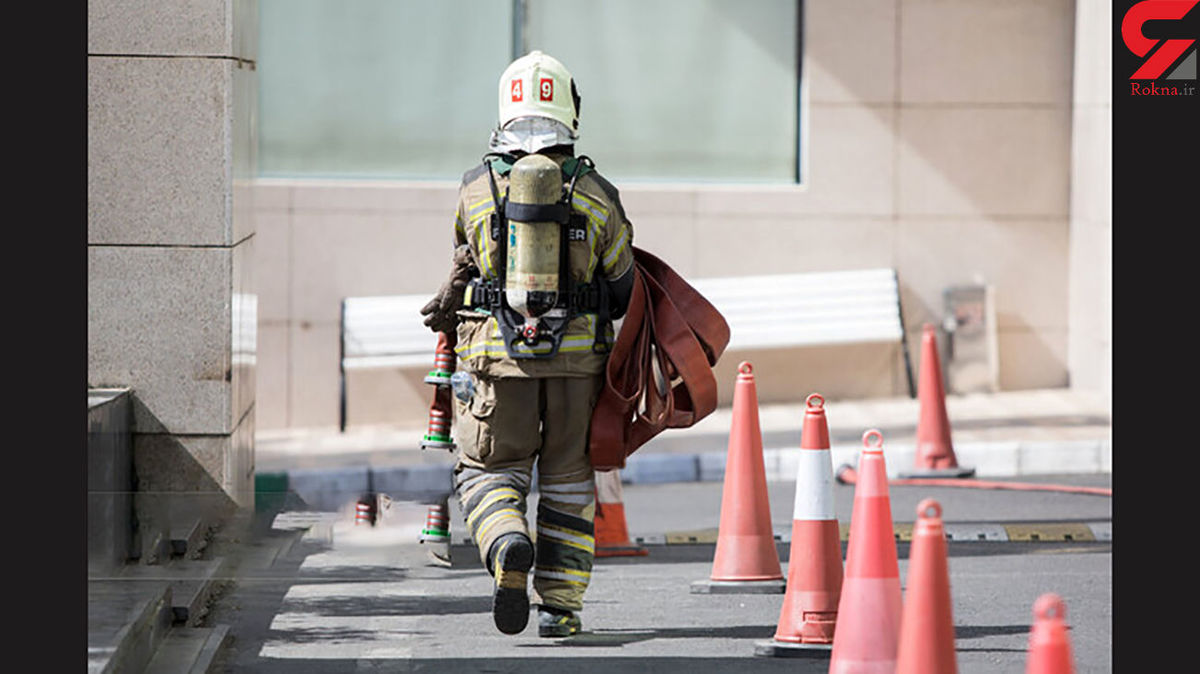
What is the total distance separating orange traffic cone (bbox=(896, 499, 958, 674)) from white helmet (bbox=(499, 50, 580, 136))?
250cm

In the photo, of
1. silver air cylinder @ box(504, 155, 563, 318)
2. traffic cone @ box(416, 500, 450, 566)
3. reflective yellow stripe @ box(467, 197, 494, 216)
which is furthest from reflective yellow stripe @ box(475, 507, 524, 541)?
reflective yellow stripe @ box(467, 197, 494, 216)

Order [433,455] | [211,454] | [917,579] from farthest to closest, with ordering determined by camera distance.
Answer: [433,455]
[211,454]
[917,579]

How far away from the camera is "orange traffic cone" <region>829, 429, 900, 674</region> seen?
6.18 m

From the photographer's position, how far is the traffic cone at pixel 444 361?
7.59m

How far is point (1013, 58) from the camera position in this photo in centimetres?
1556

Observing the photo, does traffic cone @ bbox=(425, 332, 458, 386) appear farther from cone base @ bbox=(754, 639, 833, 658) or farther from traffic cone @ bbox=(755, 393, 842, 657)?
cone base @ bbox=(754, 639, 833, 658)

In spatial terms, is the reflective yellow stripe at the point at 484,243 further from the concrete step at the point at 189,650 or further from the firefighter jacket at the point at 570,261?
the concrete step at the point at 189,650

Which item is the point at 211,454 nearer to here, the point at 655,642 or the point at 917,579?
the point at 655,642

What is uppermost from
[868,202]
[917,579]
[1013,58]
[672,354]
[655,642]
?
[1013,58]

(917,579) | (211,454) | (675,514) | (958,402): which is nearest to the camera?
(917,579)

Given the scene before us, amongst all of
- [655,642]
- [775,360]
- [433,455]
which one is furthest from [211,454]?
[775,360]

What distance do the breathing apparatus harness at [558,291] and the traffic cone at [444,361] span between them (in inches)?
14.5

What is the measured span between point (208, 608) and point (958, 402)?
8.50 m

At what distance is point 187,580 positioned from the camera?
767 centimetres
